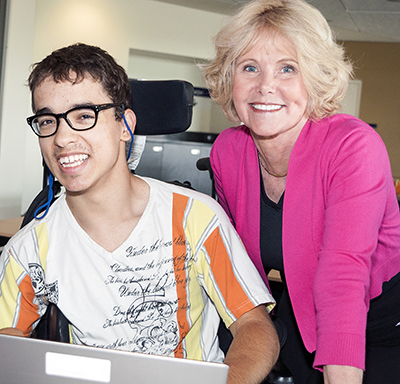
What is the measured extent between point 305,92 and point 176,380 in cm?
91

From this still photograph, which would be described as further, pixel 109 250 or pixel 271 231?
pixel 271 231

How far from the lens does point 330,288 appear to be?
3.38 ft

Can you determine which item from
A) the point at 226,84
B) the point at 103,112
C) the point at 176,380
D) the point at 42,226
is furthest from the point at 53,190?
the point at 176,380

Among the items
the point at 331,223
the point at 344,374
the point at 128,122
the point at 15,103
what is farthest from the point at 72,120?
the point at 15,103

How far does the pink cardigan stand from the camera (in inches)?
39.5

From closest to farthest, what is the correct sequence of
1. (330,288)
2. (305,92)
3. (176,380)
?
(176,380) → (330,288) → (305,92)

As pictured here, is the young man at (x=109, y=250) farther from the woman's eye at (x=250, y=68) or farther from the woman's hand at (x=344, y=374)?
the woman's eye at (x=250, y=68)

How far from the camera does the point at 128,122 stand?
135cm

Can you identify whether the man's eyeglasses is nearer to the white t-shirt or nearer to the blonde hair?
the white t-shirt

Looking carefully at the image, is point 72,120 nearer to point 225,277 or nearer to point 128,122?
point 128,122

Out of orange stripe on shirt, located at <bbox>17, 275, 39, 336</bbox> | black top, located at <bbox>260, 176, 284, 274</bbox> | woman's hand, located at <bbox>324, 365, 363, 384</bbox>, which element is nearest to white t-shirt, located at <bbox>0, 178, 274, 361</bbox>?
orange stripe on shirt, located at <bbox>17, 275, 39, 336</bbox>

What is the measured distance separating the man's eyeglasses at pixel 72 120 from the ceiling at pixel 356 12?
445 cm

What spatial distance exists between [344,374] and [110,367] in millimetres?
543

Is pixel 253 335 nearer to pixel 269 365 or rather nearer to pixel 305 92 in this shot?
pixel 269 365
